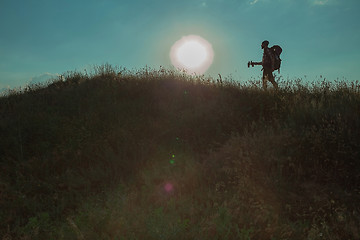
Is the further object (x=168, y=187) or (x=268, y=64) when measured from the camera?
(x=268, y=64)

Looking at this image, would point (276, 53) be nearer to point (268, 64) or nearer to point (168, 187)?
point (268, 64)

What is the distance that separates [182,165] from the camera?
5426 millimetres

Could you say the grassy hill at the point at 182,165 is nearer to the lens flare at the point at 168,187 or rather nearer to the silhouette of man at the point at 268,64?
the lens flare at the point at 168,187

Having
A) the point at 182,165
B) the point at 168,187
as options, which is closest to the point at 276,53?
the point at 182,165

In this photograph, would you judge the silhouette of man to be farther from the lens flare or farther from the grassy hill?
the lens flare

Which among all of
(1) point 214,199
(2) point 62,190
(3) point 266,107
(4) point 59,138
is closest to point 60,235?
(2) point 62,190

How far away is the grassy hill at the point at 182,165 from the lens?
3.66m

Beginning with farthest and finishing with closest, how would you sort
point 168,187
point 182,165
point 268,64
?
point 268,64, point 182,165, point 168,187

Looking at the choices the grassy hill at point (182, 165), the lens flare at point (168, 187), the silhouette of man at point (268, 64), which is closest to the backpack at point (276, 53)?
the silhouette of man at point (268, 64)

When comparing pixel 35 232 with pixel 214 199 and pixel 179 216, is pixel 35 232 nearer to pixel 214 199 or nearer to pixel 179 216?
pixel 179 216

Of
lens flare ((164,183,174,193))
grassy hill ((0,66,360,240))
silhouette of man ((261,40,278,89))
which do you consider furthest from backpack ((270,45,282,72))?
lens flare ((164,183,174,193))

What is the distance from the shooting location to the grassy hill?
366 cm

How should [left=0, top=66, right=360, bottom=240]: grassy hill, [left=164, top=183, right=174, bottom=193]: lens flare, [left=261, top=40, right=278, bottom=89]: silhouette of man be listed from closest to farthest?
[left=0, top=66, right=360, bottom=240]: grassy hill < [left=164, top=183, right=174, bottom=193]: lens flare < [left=261, top=40, right=278, bottom=89]: silhouette of man

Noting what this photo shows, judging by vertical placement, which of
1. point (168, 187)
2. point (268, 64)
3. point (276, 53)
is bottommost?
point (168, 187)
